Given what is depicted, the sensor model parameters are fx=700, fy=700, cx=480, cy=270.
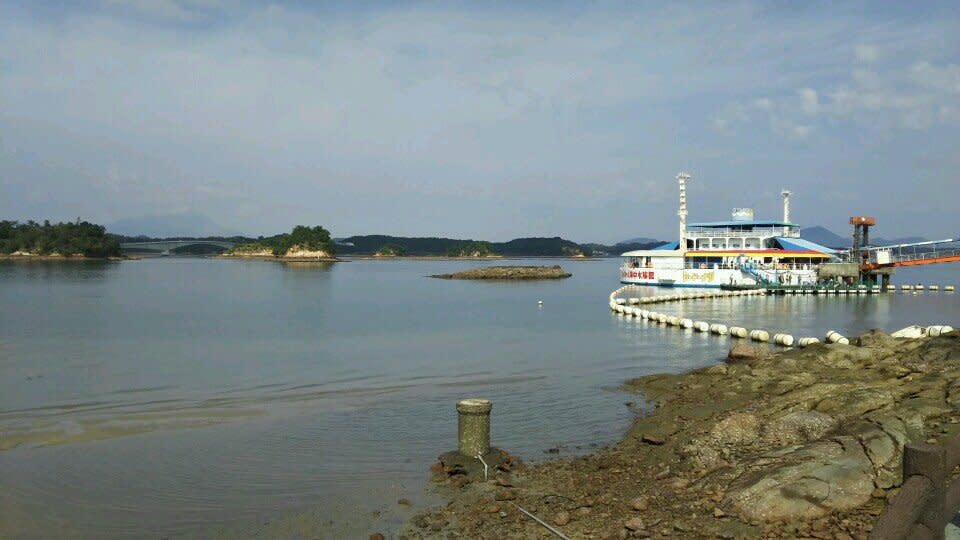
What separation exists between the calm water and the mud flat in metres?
1.31

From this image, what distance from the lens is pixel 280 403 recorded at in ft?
63.8

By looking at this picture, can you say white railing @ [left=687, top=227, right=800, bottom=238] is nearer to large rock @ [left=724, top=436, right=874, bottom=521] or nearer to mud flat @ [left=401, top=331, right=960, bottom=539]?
mud flat @ [left=401, top=331, right=960, bottom=539]

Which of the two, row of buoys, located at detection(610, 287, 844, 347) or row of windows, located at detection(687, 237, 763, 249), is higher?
row of windows, located at detection(687, 237, 763, 249)

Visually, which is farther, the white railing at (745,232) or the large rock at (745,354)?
the white railing at (745,232)

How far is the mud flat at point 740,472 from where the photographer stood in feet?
28.3

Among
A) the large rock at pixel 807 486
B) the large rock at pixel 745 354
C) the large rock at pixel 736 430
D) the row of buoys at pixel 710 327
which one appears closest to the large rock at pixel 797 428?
the large rock at pixel 736 430

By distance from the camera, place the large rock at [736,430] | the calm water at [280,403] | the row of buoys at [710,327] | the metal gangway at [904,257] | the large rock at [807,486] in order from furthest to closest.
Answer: the metal gangway at [904,257], the row of buoys at [710,327], the large rock at [736,430], the calm water at [280,403], the large rock at [807,486]

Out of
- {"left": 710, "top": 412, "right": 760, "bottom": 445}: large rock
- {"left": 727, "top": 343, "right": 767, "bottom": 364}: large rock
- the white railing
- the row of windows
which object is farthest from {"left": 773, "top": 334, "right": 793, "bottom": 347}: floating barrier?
the white railing

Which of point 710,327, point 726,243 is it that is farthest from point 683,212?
point 710,327

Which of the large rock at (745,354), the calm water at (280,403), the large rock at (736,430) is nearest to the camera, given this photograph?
the calm water at (280,403)

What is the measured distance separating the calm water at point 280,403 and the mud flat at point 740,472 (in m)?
1.31

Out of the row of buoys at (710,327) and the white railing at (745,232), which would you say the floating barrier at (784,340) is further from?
the white railing at (745,232)

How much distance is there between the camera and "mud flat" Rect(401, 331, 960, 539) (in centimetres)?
862

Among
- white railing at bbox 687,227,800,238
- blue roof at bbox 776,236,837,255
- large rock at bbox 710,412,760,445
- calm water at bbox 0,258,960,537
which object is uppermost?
white railing at bbox 687,227,800,238
